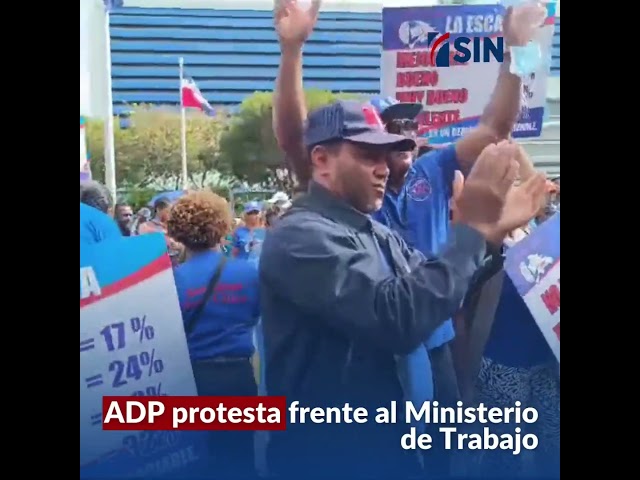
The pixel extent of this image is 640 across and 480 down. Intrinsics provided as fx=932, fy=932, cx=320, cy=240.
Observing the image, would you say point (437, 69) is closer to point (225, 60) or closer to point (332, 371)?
point (225, 60)

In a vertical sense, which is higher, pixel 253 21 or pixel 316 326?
pixel 253 21

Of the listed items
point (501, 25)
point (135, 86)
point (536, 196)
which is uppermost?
point (501, 25)

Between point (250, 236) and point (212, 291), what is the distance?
28 cm

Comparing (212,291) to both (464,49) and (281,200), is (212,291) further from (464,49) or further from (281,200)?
(464,49)

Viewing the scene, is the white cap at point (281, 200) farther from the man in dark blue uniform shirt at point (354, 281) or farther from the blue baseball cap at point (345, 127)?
the blue baseball cap at point (345, 127)

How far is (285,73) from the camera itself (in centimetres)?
384

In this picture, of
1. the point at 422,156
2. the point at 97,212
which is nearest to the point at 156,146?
the point at 97,212

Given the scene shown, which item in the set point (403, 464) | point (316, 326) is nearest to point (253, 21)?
point (316, 326)

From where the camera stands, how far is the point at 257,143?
3846 millimetres

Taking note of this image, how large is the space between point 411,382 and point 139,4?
1946 mm

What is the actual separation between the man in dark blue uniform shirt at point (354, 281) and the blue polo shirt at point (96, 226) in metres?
0.64

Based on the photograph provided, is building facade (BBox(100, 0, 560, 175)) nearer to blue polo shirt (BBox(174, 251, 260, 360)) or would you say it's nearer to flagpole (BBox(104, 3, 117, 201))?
flagpole (BBox(104, 3, 117, 201))

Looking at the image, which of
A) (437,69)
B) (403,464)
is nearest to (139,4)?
(437,69)

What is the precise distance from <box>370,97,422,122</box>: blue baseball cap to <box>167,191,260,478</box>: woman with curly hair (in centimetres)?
76
